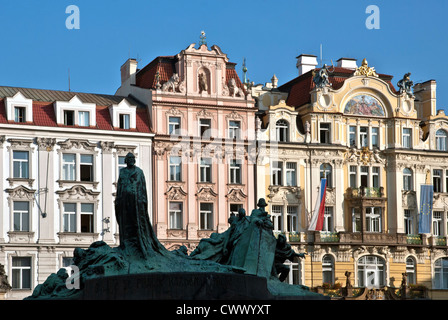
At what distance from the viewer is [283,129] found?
5597cm

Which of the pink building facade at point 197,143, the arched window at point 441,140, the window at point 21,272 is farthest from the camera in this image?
the arched window at point 441,140

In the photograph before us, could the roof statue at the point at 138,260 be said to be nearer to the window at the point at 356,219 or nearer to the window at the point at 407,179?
the window at the point at 356,219

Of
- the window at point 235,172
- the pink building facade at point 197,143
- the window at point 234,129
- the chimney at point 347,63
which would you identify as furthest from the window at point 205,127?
the chimney at point 347,63

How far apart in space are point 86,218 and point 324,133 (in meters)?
14.1

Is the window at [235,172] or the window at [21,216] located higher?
the window at [235,172]

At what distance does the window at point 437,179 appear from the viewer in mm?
58781

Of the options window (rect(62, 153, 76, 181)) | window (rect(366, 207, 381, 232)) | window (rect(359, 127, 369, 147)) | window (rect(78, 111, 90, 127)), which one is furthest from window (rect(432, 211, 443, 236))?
window (rect(62, 153, 76, 181))

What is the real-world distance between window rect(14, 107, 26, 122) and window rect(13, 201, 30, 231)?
3.90 m

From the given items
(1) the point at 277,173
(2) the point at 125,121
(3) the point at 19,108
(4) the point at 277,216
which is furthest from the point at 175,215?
(3) the point at 19,108

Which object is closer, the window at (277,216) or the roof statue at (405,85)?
the window at (277,216)

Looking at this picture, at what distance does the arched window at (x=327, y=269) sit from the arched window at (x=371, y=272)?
A: 5.30ft
